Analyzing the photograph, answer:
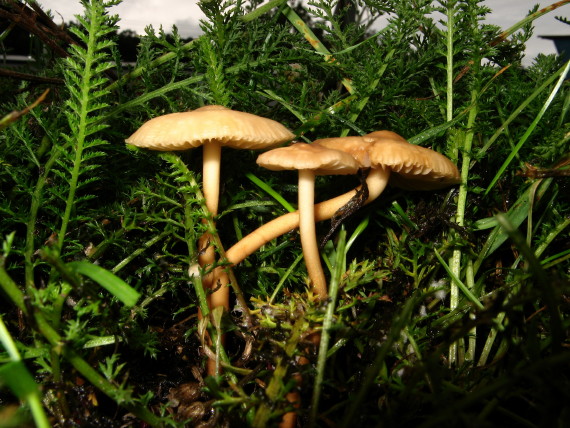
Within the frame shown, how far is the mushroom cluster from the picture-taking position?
2.85ft

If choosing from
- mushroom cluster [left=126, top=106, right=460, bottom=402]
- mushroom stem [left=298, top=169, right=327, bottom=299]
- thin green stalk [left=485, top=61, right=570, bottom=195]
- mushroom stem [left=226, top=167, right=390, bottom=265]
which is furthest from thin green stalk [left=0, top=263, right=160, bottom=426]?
thin green stalk [left=485, top=61, right=570, bottom=195]

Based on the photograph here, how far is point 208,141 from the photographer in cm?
98

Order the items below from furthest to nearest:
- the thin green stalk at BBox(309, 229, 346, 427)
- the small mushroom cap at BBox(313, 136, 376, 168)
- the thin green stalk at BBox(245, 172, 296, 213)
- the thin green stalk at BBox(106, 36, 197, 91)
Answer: the thin green stalk at BBox(106, 36, 197, 91) < the thin green stalk at BBox(245, 172, 296, 213) < the small mushroom cap at BBox(313, 136, 376, 168) < the thin green stalk at BBox(309, 229, 346, 427)

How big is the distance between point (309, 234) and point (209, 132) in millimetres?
341

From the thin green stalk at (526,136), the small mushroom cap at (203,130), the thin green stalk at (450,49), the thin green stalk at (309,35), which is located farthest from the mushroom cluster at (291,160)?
the thin green stalk at (309,35)

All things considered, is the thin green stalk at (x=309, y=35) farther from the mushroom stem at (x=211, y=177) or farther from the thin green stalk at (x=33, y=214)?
the thin green stalk at (x=33, y=214)

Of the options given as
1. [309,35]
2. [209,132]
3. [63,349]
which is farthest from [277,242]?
[309,35]

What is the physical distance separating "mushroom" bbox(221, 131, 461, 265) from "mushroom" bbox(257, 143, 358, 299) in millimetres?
42

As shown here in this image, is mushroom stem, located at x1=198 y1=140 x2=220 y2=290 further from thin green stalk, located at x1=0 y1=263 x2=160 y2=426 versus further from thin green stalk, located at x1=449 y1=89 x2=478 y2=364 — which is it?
thin green stalk, located at x1=449 y1=89 x2=478 y2=364

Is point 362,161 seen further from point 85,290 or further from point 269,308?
point 85,290

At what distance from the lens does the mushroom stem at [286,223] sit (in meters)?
0.95

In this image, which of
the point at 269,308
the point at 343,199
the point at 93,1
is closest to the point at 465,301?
the point at 343,199

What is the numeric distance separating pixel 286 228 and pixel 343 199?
0.56 ft

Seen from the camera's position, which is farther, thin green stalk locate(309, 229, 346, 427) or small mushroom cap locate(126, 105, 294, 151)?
small mushroom cap locate(126, 105, 294, 151)
